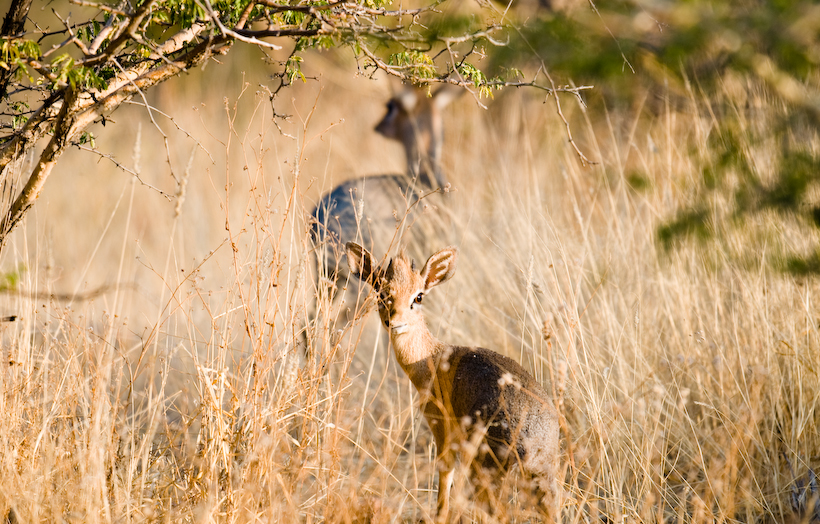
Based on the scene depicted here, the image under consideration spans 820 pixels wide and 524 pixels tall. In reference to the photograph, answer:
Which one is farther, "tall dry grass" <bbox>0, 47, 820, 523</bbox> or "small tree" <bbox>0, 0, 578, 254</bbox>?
"tall dry grass" <bbox>0, 47, 820, 523</bbox>

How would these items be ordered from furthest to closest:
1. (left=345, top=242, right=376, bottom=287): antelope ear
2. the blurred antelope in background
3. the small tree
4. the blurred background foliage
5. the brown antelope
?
1. the blurred antelope in background
2. (left=345, top=242, right=376, bottom=287): antelope ear
3. the brown antelope
4. the small tree
5. the blurred background foliage

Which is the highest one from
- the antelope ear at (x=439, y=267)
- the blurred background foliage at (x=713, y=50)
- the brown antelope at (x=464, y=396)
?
the blurred background foliage at (x=713, y=50)

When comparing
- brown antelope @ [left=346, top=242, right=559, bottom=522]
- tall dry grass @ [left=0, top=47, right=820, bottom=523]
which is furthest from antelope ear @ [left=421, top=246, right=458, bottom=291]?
tall dry grass @ [left=0, top=47, right=820, bottom=523]

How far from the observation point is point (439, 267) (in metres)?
2.97

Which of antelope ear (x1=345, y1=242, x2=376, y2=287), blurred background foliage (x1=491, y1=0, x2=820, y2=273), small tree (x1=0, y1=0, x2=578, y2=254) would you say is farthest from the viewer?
antelope ear (x1=345, y1=242, x2=376, y2=287)

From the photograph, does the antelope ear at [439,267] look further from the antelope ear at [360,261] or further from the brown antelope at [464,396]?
the antelope ear at [360,261]

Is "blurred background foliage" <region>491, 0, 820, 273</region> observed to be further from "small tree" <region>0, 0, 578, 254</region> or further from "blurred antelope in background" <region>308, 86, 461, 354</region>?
"blurred antelope in background" <region>308, 86, 461, 354</region>

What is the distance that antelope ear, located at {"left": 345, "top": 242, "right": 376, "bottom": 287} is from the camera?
281 cm

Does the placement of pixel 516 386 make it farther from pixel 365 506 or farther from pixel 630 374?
pixel 630 374

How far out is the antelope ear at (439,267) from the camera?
9.50ft

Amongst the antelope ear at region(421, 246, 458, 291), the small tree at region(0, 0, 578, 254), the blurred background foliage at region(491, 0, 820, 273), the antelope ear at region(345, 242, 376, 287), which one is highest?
the small tree at region(0, 0, 578, 254)

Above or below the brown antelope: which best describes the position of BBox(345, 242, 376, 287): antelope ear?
above

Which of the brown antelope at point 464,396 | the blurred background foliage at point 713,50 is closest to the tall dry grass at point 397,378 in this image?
the brown antelope at point 464,396

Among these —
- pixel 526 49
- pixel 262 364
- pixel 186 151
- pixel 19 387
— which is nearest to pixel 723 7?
pixel 526 49
